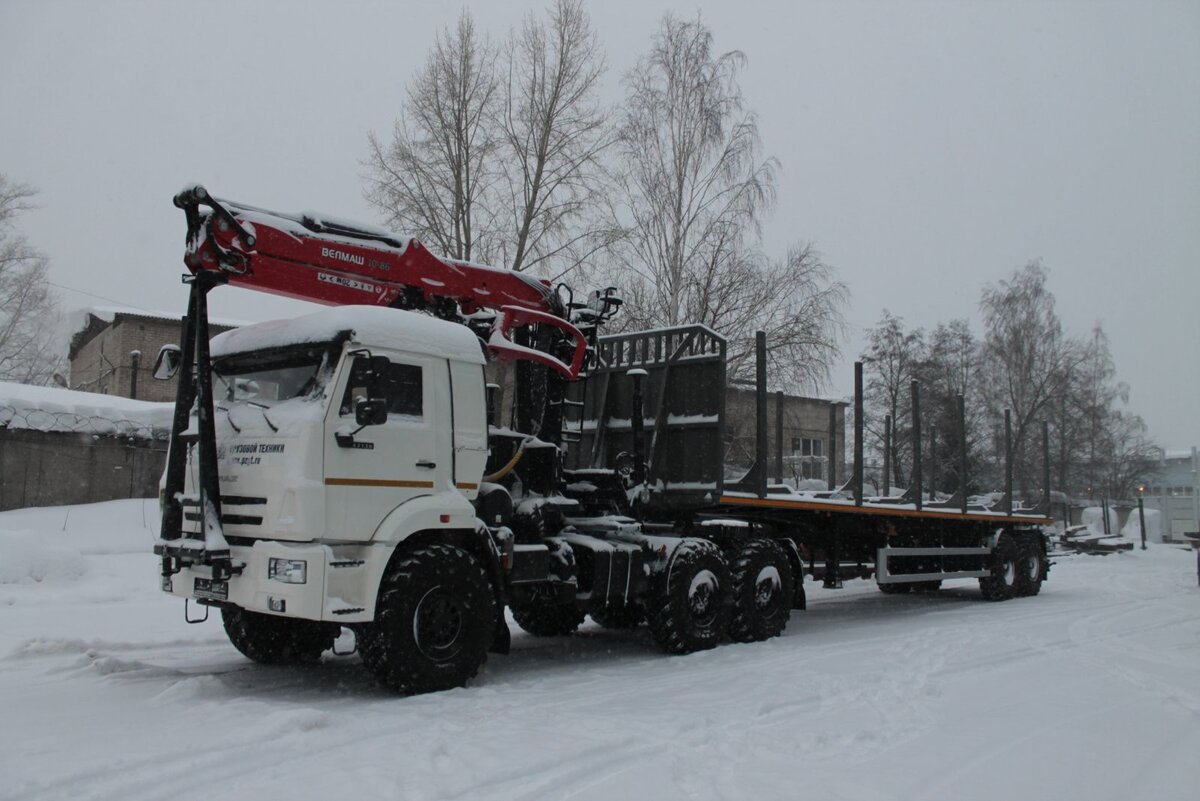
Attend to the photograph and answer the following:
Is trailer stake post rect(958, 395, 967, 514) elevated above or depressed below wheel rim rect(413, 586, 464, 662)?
above

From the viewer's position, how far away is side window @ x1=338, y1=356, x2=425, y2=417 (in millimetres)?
6879

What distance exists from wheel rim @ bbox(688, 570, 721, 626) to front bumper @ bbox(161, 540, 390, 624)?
3.80m

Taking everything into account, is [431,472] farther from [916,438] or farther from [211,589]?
[916,438]

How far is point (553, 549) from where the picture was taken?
8.53m

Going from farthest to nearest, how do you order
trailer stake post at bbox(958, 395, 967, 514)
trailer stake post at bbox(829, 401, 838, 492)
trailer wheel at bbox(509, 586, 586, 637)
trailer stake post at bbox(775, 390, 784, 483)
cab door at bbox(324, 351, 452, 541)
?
trailer stake post at bbox(958, 395, 967, 514) < trailer stake post at bbox(829, 401, 838, 492) < trailer stake post at bbox(775, 390, 784, 483) < trailer wheel at bbox(509, 586, 586, 637) < cab door at bbox(324, 351, 452, 541)

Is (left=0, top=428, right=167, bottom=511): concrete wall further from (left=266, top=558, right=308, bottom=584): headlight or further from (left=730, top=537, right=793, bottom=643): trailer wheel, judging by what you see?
(left=730, top=537, right=793, bottom=643): trailer wheel

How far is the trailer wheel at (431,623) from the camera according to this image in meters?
6.74

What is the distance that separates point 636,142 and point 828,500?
15.7 metres

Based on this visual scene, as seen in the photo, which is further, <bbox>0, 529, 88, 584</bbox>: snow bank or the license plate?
<bbox>0, 529, 88, 584</bbox>: snow bank

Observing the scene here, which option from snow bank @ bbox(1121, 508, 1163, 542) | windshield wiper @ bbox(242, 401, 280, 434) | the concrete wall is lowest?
snow bank @ bbox(1121, 508, 1163, 542)

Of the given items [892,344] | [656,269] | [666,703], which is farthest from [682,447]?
[892,344]

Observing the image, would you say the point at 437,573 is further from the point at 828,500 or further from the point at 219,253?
the point at 828,500

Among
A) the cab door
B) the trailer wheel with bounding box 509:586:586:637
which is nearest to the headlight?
the cab door

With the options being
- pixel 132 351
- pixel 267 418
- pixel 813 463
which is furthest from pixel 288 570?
pixel 132 351
